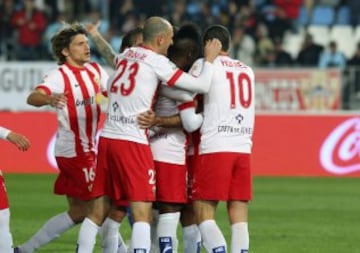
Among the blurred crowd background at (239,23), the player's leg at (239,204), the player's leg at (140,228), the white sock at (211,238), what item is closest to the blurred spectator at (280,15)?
the blurred crowd background at (239,23)

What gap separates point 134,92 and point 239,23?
16318 mm

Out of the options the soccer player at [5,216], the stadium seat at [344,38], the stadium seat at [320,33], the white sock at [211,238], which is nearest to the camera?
the soccer player at [5,216]

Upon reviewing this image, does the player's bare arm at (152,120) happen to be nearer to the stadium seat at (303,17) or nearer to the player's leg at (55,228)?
the player's leg at (55,228)

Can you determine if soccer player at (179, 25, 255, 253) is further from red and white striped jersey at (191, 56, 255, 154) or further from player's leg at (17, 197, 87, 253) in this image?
player's leg at (17, 197, 87, 253)

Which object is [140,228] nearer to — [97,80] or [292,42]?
[97,80]

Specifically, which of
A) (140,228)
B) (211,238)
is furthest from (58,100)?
(211,238)

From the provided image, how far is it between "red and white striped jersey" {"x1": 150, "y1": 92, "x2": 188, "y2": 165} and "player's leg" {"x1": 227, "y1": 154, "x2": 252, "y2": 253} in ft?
1.55

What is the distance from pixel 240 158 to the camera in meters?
10.2

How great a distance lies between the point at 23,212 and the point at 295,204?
3.84 meters

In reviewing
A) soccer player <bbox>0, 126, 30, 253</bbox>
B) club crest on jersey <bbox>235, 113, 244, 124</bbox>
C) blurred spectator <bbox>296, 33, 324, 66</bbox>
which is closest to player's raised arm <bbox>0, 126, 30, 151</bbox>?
soccer player <bbox>0, 126, 30, 253</bbox>

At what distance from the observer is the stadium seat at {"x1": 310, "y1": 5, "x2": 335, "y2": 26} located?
27.3m

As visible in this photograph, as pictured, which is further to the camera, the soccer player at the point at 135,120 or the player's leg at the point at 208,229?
the player's leg at the point at 208,229

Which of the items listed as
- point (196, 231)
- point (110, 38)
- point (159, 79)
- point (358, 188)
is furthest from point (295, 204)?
point (110, 38)

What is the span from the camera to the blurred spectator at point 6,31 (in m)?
25.4
